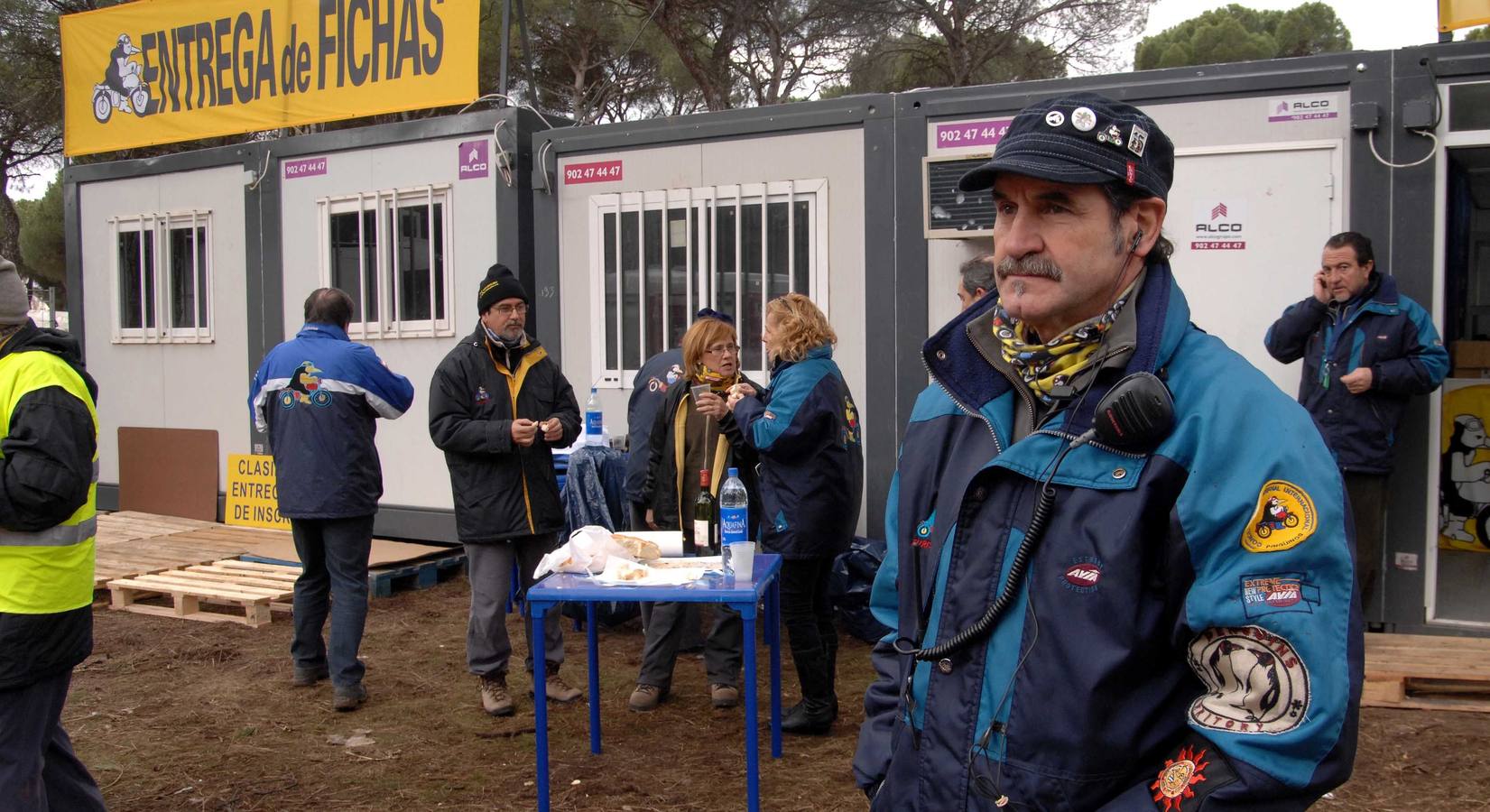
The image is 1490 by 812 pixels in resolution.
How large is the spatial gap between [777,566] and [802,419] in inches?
26.0

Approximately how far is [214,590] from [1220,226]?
6724mm

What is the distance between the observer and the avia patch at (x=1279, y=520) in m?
1.44

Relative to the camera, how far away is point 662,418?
5918 mm

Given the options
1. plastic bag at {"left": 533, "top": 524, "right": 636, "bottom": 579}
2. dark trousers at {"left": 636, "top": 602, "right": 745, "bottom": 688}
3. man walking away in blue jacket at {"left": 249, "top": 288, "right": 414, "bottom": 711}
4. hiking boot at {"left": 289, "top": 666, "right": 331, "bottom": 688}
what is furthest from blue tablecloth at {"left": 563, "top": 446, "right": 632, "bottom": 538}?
plastic bag at {"left": 533, "top": 524, "right": 636, "bottom": 579}

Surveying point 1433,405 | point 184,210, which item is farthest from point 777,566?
point 184,210

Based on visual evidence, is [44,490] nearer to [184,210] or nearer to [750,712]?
[750,712]

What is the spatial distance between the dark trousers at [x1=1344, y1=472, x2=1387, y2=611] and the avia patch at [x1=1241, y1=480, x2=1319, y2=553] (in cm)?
501

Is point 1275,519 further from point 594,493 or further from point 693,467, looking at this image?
point 594,493

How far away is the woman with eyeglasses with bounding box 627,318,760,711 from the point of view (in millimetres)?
5637

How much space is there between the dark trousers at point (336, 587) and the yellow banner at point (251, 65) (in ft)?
13.9

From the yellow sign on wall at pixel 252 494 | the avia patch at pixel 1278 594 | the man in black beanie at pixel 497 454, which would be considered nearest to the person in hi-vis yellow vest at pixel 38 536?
the man in black beanie at pixel 497 454

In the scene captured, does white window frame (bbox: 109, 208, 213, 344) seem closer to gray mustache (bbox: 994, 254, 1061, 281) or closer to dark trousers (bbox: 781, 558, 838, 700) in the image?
dark trousers (bbox: 781, 558, 838, 700)

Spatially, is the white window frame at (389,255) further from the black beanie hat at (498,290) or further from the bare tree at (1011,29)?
the bare tree at (1011,29)

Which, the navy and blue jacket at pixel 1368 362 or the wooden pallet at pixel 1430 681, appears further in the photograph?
the navy and blue jacket at pixel 1368 362
